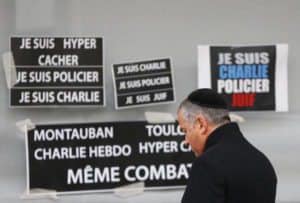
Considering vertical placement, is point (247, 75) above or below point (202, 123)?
above

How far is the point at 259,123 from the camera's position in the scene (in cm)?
408

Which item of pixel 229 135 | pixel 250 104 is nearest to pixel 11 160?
pixel 250 104

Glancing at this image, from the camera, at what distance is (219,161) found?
2369 mm

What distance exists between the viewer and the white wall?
3.92 m

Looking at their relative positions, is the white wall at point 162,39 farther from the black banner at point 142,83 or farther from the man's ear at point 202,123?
the man's ear at point 202,123

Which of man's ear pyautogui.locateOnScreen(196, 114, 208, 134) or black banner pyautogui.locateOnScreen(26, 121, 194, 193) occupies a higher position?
man's ear pyautogui.locateOnScreen(196, 114, 208, 134)

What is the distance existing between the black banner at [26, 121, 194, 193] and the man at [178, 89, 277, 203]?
54.3 inches

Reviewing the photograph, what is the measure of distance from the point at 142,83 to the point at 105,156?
47 cm

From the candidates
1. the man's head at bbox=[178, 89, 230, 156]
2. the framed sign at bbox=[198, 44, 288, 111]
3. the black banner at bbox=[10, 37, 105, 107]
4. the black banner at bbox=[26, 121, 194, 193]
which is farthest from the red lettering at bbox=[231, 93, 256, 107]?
the man's head at bbox=[178, 89, 230, 156]

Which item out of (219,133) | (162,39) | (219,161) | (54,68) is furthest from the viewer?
(162,39)

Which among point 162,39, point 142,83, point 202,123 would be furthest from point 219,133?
point 162,39

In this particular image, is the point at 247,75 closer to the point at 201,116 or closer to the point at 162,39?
the point at 162,39

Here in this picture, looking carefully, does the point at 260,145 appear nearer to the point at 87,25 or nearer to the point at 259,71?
the point at 259,71

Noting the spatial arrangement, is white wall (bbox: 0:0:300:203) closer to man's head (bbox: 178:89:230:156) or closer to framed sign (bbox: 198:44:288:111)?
framed sign (bbox: 198:44:288:111)
